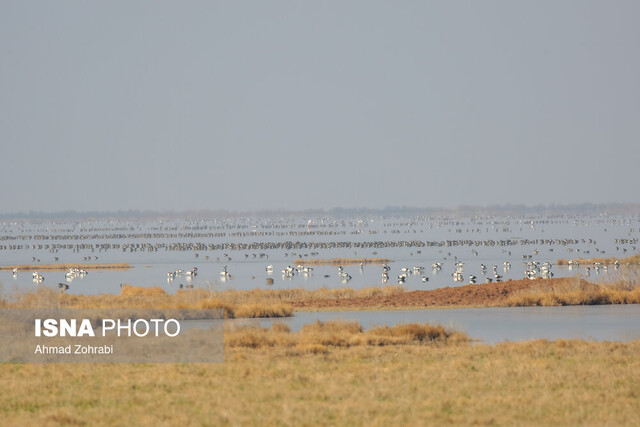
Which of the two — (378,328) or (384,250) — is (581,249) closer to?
(384,250)

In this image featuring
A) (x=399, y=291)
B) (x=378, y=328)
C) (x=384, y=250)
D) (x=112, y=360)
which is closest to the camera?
(x=112, y=360)

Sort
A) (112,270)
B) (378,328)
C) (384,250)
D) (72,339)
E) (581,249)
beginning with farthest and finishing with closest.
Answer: (384,250) < (581,249) < (112,270) < (378,328) < (72,339)

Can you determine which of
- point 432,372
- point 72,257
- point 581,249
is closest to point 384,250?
point 581,249

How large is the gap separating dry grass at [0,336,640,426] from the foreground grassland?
0.02 metres

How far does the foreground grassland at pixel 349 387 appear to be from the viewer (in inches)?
561

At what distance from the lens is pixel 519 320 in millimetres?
29703

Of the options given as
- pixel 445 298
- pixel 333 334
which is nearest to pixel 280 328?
pixel 333 334

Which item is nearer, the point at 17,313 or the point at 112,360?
the point at 112,360

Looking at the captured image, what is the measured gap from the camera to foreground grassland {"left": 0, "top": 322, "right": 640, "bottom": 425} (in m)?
14.2

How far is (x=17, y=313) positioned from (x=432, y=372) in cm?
1292

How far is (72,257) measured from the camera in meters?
93.1

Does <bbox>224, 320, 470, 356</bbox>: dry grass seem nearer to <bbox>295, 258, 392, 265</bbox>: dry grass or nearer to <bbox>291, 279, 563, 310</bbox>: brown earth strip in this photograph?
<bbox>291, 279, 563, 310</bbox>: brown earth strip

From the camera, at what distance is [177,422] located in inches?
545

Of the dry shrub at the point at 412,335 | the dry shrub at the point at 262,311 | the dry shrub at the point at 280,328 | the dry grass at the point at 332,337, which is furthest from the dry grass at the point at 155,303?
the dry shrub at the point at 412,335
